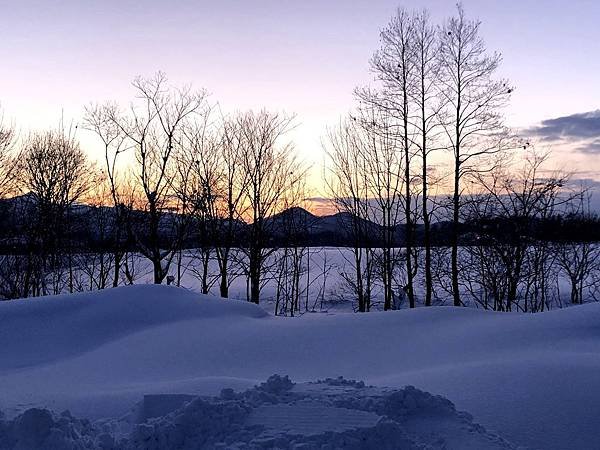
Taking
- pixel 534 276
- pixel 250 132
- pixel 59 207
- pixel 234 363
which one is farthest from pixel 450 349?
pixel 59 207

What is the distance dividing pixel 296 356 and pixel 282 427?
89.2 inches

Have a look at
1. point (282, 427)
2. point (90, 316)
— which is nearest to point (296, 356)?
point (282, 427)

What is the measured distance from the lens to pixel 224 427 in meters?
2.86

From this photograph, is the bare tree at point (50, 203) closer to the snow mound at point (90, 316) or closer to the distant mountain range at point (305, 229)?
the distant mountain range at point (305, 229)

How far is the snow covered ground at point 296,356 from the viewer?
318 centimetres

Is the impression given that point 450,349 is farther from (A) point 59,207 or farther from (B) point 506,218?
(A) point 59,207

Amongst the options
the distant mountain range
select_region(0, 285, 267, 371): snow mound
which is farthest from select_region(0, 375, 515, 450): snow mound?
the distant mountain range

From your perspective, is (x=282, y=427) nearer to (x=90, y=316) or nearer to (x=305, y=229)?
(x=90, y=316)

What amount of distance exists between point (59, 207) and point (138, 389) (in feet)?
53.0

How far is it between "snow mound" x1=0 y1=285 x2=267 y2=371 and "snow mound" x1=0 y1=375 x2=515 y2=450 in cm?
289

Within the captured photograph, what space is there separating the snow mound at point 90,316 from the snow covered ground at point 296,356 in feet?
0.05

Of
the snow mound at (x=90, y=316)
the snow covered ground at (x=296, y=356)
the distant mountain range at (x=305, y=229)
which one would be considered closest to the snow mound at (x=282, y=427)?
the snow covered ground at (x=296, y=356)

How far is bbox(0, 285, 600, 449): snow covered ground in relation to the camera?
318 centimetres

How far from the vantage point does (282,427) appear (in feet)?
9.29
